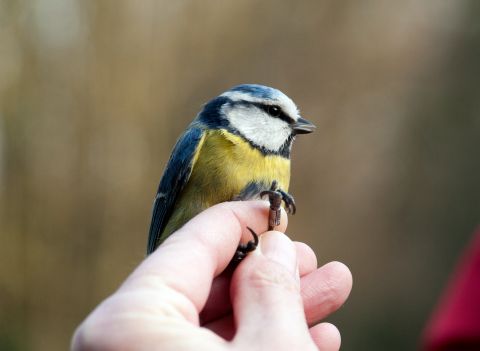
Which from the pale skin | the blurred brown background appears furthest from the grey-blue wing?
the blurred brown background

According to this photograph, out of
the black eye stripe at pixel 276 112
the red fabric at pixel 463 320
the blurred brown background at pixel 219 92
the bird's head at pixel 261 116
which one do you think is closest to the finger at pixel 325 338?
the red fabric at pixel 463 320

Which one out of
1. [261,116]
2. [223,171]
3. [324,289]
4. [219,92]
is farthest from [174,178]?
[219,92]

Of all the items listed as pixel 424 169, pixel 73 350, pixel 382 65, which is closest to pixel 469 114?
pixel 424 169

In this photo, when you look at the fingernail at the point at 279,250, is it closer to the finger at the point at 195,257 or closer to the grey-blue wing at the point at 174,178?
the finger at the point at 195,257

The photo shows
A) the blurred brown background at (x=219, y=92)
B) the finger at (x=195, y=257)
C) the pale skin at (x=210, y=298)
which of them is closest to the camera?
Answer: the pale skin at (x=210, y=298)

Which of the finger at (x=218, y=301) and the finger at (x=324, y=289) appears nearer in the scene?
the finger at (x=218, y=301)

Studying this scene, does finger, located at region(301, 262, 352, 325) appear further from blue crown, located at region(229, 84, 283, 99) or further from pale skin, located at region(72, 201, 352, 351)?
blue crown, located at region(229, 84, 283, 99)

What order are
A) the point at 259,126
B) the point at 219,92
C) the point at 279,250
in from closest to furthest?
the point at 279,250 < the point at 259,126 < the point at 219,92

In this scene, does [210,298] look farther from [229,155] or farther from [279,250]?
[229,155]
